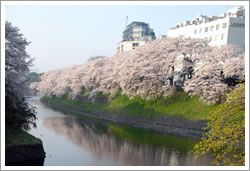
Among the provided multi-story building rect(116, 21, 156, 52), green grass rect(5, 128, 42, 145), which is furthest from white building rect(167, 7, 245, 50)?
multi-story building rect(116, 21, 156, 52)

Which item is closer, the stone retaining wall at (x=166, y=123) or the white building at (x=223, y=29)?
the stone retaining wall at (x=166, y=123)

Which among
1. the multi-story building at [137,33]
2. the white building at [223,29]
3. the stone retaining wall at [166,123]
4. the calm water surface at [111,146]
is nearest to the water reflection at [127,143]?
the calm water surface at [111,146]

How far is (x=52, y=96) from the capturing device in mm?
86375

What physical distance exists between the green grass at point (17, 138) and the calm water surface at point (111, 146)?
194 cm

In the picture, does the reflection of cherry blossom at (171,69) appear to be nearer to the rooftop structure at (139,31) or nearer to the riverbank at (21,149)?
the riverbank at (21,149)

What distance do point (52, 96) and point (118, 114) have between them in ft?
145

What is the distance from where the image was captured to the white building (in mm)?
58094

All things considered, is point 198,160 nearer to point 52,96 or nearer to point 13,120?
point 13,120

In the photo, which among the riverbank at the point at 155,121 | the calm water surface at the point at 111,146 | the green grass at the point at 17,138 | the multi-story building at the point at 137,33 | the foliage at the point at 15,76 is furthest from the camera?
the multi-story building at the point at 137,33

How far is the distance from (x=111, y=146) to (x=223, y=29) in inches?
1612

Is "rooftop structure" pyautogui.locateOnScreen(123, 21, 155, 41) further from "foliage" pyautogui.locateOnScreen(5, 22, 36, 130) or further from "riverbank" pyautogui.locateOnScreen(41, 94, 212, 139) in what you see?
"foliage" pyautogui.locateOnScreen(5, 22, 36, 130)

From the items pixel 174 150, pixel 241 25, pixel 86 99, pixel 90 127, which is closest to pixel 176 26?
pixel 241 25

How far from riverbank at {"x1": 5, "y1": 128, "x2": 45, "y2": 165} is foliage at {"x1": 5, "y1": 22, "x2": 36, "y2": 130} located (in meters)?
1.07

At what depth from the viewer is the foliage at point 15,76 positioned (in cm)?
2125
